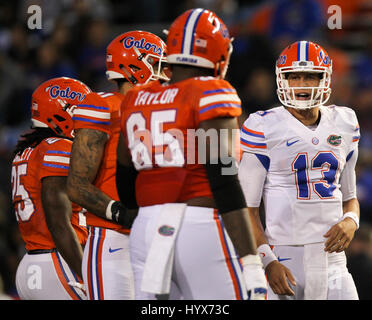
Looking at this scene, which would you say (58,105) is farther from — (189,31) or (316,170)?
(316,170)

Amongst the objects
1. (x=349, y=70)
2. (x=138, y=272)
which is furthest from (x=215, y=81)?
(x=349, y=70)

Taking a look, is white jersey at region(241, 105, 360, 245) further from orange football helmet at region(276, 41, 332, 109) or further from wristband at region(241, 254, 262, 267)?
wristband at region(241, 254, 262, 267)

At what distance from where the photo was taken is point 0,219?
7.84 meters

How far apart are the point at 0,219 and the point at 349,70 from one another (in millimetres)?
3909

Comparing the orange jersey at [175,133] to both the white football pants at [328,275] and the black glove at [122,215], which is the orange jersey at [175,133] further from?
the white football pants at [328,275]

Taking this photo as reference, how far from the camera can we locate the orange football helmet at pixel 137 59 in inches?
169

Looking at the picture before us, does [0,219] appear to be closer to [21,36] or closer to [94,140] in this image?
[21,36]

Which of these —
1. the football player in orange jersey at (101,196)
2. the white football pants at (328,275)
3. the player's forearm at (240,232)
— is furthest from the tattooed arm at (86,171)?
the white football pants at (328,275)

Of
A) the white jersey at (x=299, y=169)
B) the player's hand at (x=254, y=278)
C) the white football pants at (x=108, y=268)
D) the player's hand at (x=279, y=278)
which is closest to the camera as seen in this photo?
the player's hand at (x=254, y=278)

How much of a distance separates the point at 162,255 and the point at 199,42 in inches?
36.0

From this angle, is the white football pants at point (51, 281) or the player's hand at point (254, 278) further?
the white football pants at point (51, 281)

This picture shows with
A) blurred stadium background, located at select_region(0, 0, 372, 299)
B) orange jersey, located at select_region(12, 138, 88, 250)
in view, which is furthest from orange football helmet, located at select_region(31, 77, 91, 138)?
blurred stadium background, located at select_region(0, 0, 372, 299)

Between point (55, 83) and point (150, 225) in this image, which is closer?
point (150, 225)

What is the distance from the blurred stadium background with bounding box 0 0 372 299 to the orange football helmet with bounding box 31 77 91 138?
3.15 m
